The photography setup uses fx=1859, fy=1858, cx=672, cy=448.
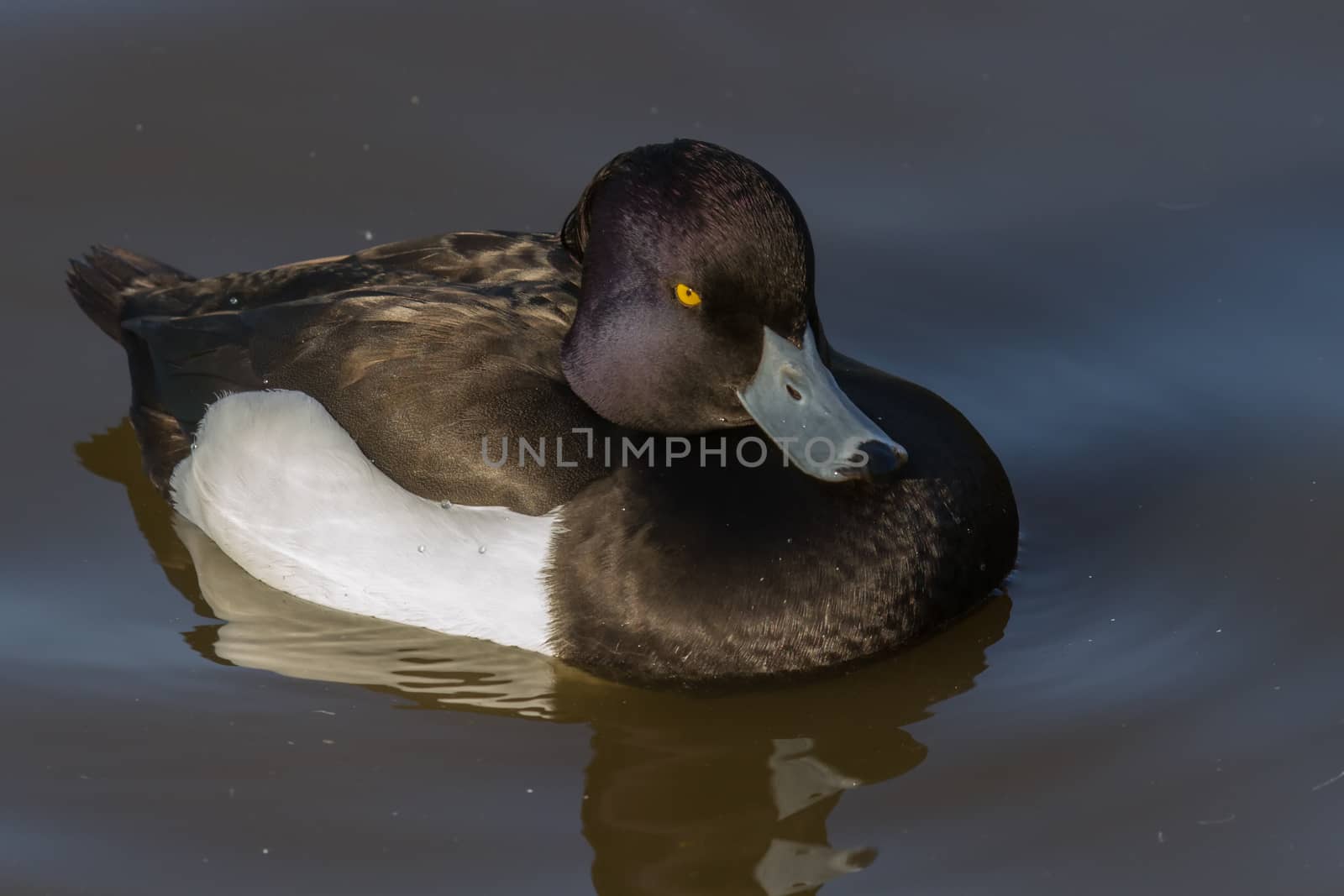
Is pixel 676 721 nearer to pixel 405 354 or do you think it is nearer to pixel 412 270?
pixel 405 354

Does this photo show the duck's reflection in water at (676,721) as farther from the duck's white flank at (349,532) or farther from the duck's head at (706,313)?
the duck's head at (706,313)

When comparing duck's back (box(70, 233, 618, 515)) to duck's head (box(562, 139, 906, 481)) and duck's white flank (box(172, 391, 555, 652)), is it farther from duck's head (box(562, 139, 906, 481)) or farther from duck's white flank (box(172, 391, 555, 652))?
duck's head (box(562, 139, 906, 481))

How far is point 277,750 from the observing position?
4645 mm

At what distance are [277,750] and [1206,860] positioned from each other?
89.1 inches

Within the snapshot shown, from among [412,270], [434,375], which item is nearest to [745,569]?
[434,375]

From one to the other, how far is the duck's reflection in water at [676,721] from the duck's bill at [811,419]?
59cm

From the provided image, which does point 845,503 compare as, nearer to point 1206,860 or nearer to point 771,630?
point 771,630

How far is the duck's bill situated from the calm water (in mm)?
601

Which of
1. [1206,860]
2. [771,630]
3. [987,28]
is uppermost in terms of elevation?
[987,28]

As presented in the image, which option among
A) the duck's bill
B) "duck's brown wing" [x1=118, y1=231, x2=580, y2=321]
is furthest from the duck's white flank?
the duck's bill

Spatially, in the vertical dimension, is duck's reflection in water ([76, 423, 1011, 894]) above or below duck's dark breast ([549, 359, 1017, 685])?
below

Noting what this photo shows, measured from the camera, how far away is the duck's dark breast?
15.4 feet

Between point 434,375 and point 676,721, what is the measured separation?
43.2 inches

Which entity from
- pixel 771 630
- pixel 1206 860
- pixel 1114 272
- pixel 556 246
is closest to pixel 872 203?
pixel 1114 272
